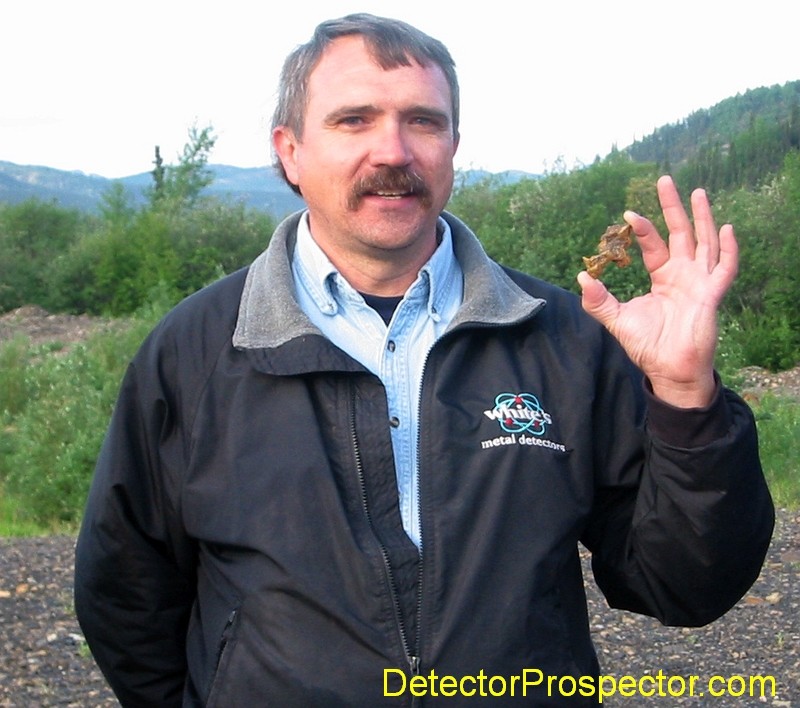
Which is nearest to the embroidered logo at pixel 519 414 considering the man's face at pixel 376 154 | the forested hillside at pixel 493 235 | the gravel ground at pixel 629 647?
the man's face at pixel 376 154

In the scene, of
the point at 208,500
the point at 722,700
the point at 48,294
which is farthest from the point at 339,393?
the point at 48,294

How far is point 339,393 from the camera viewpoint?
233 centimetres

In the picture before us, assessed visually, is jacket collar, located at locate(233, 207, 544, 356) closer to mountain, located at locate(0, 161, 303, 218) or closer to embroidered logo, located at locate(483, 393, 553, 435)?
embroidered logo, located at locate(483, 393, 553, 435)

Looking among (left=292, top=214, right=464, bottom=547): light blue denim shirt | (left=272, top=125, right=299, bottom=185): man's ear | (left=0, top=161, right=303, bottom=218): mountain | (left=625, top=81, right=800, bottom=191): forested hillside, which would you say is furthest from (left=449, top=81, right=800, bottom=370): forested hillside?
(left=0, top=161, right=303, bottom=218): mountain

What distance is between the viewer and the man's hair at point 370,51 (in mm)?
2506

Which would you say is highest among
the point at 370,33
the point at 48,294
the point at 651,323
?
the point at 370,33

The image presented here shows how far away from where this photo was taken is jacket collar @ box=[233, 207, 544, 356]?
2369mm

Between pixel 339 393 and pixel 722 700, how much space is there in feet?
10.6

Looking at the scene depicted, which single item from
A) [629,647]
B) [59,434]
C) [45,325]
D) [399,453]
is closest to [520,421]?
[399,453]

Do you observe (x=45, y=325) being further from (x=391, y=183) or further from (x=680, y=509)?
(x=680, y=509)

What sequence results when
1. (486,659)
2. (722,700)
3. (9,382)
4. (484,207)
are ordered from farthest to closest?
(484,207) → (9,382) → (722,700) → (486,659)

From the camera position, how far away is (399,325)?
2.46m

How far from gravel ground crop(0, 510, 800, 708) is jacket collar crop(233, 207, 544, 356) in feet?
9.74

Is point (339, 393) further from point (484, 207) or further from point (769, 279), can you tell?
point (484, 207)
